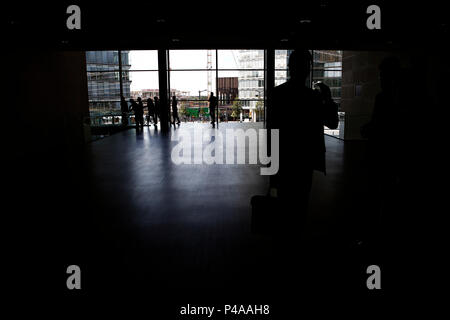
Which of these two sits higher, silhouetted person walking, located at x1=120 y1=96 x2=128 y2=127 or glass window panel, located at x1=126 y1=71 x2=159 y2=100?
glass window panel, located at x1=126 y1=71 x2=159 y2=100

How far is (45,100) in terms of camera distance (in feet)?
35.5

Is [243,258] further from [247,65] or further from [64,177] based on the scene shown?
[247,65]

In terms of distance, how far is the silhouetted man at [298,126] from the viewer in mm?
2494

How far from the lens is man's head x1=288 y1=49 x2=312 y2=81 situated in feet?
8.22

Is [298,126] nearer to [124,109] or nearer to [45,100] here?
[45,100]

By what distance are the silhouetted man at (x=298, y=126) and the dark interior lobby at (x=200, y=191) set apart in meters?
0.06

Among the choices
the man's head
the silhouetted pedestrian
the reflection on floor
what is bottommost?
the reflection on floor

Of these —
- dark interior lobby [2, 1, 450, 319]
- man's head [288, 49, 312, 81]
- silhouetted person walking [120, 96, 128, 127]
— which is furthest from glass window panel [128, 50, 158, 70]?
man's head [288, 49, 312, 81]

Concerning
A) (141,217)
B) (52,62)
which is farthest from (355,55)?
(141,217)

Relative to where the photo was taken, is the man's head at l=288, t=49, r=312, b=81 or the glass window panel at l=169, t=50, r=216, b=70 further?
the glass window panel at l=169, t=50, r=216, b=70

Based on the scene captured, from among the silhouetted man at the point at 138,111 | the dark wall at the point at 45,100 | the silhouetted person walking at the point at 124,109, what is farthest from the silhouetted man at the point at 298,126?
the silhouetted person walking at the point at 124,109

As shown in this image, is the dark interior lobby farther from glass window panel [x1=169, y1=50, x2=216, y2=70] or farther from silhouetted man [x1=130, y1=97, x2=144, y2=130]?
glass window panel [x1=169, y1=50, x2=216, y2=70]

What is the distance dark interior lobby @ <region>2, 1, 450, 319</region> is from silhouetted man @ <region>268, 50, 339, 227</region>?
0.18ft

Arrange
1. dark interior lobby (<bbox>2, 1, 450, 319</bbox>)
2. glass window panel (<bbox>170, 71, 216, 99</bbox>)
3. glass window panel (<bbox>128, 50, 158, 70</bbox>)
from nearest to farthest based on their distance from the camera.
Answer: dark interior lobby (<bbox>2, 1, 450, 319</bbox>) → glass window panel (<bbox>128, 50, 158, 70</bbox>) → glass window panel (<bbox>170, 71, 216, 99</bbox>)
